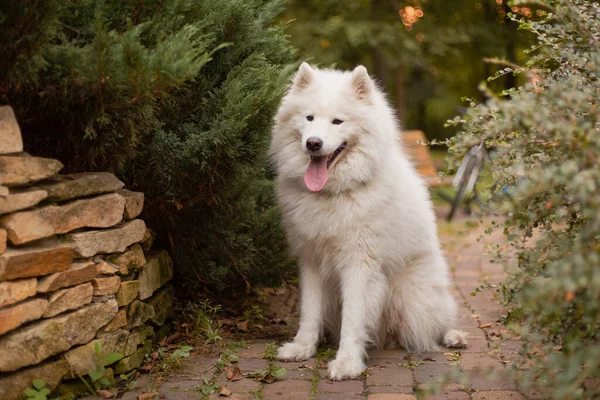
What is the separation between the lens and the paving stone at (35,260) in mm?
2820

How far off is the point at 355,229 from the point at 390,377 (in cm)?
87

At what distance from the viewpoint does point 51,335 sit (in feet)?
9.98

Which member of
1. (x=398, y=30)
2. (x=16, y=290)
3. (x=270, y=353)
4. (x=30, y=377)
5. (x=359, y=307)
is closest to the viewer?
(x=16, y=290)

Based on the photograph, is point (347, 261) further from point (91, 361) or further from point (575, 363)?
point (575, 363)

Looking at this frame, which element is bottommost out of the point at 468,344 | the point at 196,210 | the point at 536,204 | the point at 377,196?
the point at 468,344

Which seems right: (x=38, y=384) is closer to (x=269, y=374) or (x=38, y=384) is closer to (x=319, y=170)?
(x=269, y=374)

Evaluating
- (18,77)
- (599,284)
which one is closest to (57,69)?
(18,77)

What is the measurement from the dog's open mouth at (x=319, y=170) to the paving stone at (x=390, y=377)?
3.67 ft

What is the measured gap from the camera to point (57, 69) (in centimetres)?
306

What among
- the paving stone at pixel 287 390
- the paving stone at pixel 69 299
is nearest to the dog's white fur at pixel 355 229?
the paving stone at pixel 287 390

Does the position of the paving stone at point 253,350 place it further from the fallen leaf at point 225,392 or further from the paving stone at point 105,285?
the paving stone at point 105,285

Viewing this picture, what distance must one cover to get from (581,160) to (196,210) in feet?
8.84

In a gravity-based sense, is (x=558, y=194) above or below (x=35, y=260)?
above

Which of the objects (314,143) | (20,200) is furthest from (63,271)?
(314,143)
